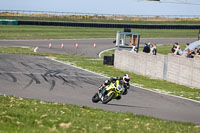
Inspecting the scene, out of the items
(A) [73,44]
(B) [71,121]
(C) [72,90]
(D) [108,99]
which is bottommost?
(A) [73,44]

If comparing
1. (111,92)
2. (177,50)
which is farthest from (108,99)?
(177,50)

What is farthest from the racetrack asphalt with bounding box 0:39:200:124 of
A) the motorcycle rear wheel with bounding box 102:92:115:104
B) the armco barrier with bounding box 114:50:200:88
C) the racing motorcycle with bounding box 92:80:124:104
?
the armco barrier with bounding box 114:50:200:88

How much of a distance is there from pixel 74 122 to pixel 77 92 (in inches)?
373

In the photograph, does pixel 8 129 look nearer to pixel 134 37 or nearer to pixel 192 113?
pixel 192 113

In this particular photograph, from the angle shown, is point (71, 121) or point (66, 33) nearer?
point (71, 121)

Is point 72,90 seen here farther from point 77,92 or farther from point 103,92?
point 103,92

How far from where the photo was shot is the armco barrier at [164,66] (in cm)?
2342

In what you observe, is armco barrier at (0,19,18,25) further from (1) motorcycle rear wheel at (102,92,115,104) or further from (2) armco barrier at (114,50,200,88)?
(1) motorcycle rear wheel at (102,92,115,104)

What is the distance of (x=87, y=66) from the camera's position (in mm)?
31781

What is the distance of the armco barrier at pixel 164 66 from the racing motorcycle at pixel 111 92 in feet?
25.7

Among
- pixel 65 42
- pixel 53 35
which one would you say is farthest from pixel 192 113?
pixel 53 35

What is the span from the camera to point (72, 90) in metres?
20.2

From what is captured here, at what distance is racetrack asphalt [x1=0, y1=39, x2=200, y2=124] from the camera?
15.9 m

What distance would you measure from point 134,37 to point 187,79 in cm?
1463
